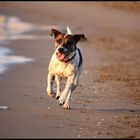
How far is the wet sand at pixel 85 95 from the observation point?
331 inches

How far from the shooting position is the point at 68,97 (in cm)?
1014

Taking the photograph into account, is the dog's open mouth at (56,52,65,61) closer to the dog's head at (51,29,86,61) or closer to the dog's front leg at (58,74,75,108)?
the dog's head at (51,29,86,61)

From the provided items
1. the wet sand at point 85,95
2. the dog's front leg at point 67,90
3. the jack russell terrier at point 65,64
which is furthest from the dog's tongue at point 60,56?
the wet sand at point 85,95

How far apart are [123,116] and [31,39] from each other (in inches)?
475

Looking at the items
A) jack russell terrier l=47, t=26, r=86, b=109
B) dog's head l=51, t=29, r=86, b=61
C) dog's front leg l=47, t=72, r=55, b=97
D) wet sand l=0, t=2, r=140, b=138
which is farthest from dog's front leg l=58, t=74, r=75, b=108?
dog's head l=51, t=29, r=86, b=61

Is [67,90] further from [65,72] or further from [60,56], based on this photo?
[60,56]

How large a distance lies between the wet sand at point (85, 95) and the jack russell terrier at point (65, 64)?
0.20 m

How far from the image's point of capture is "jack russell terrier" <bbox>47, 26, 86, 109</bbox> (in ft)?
33.1

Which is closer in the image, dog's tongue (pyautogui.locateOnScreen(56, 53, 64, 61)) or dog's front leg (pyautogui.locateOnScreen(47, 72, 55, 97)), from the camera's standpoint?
dog's tongue (pyautogui.locateOnScreen(56, 53, 64, 61))

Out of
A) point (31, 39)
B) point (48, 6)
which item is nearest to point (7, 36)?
point (31, 39)

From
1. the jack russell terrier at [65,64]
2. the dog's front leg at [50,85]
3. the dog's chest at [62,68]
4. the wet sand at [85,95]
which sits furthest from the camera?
the dog's front leg at [50,85]

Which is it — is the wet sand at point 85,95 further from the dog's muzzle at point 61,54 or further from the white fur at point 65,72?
the dog's muzzle at point 61,54

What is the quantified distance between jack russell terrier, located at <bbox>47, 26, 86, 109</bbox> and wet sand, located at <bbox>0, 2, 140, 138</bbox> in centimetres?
20

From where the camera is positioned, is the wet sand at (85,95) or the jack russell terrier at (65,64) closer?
the wet sand at (85,95)
